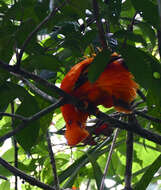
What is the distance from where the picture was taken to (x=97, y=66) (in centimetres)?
127

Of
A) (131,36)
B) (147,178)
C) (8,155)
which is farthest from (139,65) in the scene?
(8,155)

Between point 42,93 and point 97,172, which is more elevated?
point 42,93

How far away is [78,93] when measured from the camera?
1.65 meters

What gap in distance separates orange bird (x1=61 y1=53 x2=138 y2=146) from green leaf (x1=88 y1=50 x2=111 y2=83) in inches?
11.4

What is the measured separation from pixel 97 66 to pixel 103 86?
358 mm

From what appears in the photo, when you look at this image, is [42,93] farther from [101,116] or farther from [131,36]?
[131,36]

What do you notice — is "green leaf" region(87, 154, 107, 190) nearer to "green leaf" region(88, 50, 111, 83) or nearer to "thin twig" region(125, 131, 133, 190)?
"thin twig" region(125, 131, 133, 190)

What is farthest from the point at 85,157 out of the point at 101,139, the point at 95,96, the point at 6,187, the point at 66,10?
the point at 66,10

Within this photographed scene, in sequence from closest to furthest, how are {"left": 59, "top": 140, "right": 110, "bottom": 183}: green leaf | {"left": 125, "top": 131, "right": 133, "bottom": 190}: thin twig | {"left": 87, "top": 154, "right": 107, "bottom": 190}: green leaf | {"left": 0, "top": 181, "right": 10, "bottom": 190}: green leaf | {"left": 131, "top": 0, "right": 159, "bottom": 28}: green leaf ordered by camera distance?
{"left": 131, "top": 0, "right": 159, "bottom": 28}: green leaf → {"left": 125, "top": 131, "right": 133, "bottom": 190}: thin twig → {"left": 87, "top": 154, "right": 107, "bottom": 190}: green leaf → {"left": 59, "top": 140, "right": 110, "bottom": 183}: green leaf → {"left": 0, "top": 181, "right": 10, "bottom": 190}: green leaf

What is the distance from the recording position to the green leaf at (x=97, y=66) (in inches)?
49.7

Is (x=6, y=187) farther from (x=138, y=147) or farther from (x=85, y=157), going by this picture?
(x=138, y=147)

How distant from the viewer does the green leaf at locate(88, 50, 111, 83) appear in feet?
4.14

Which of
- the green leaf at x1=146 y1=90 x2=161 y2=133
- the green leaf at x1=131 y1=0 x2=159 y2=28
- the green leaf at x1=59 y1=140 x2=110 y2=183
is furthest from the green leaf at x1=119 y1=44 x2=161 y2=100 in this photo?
the green leaf at x1=59 y1=140 x2=110 y2=183

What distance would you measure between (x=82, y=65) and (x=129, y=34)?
0.97 feet
